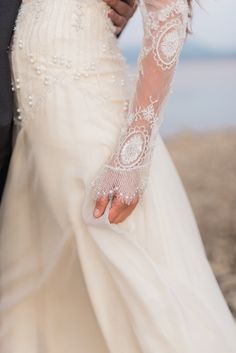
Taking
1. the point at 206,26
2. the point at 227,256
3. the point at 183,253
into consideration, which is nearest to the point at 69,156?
the point at 183,253

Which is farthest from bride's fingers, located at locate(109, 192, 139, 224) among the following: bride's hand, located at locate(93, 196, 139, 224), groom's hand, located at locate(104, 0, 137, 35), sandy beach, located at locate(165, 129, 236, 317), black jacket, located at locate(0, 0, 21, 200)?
sandy beach, located at locate(165, 129, 236, 317)

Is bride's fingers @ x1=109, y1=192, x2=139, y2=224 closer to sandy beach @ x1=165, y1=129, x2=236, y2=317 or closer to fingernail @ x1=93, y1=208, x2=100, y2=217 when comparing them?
fingernail @ x1=93, y1=208, x2=100, y2=217

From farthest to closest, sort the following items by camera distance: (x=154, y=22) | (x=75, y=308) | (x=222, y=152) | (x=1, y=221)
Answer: (x=222, y=152) → (x=1, y=221) → (x=75, y=308) → (x=154, y=22)

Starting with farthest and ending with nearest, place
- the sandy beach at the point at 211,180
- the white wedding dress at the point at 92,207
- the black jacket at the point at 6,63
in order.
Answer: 1. the sandy beach at the point at 211,180
2. the black jacket at the point at 6,63
3. the white wedding dress at the point at 92,207

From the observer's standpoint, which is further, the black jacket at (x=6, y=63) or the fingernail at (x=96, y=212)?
the black jacket at (x=6, y=63)

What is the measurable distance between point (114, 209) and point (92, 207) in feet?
0.13

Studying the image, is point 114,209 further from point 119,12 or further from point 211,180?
point 211,180

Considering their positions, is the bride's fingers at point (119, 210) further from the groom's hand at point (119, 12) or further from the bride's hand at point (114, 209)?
the groom's hand at point (119, 12)

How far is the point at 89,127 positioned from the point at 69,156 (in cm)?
7

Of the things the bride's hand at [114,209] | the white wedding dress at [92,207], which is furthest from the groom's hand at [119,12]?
the bride's hand at [114,209]

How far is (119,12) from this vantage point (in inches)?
67.9

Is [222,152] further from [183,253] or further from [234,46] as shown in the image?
[183,253]

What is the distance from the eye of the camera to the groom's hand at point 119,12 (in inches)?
67.2

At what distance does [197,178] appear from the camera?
11.2 ft
